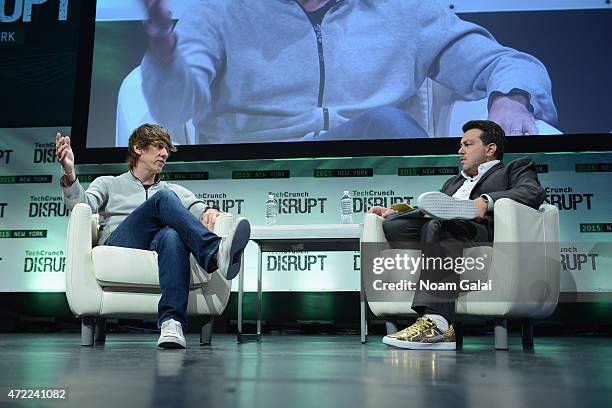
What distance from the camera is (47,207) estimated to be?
4387mm

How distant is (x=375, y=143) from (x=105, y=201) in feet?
6.03

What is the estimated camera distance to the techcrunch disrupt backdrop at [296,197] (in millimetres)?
3977

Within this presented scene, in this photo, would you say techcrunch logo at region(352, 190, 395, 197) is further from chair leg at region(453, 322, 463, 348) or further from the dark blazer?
chair leg at region(453, 322, 463, 348)

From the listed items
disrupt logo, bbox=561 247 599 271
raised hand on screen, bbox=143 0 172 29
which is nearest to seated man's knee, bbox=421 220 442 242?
disrupt logo, bbox=561 247 599 271

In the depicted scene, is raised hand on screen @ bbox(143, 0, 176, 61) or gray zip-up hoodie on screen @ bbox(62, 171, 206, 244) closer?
gray zip-up hoodie on screen @ bbox(62, 171, 206, 244)

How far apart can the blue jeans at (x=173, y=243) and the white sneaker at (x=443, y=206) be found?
29.0 inches

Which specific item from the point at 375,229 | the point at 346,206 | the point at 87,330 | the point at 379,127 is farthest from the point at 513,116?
the point at 87,330

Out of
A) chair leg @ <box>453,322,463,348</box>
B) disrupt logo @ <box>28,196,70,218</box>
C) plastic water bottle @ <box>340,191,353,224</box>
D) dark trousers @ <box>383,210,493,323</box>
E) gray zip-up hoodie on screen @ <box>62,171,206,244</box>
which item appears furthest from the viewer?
disrupt logo @ <box>28,196,70,218</box>

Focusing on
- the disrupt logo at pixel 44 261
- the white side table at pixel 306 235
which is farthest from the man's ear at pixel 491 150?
the disrupt logo at pixel 44 261

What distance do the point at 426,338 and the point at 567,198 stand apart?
2391 mm

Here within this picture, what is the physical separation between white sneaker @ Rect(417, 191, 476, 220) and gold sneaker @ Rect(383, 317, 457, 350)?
14.9 inches

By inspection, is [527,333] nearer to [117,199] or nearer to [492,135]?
[492,135]

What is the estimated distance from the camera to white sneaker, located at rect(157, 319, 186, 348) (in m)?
1.96

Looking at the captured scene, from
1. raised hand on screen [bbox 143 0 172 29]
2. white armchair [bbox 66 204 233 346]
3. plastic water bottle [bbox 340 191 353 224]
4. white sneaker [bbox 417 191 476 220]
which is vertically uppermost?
raised hand on screen [bbox 143 0 172 29]
